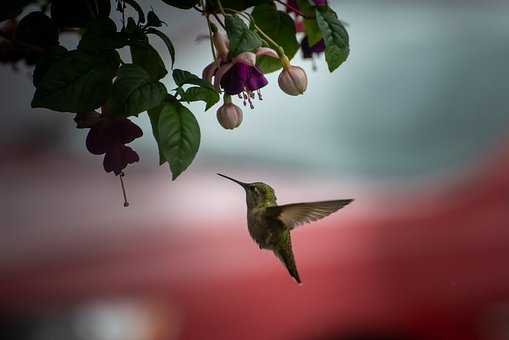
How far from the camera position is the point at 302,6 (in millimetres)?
527

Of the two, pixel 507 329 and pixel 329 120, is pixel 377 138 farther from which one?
pixel 507 329

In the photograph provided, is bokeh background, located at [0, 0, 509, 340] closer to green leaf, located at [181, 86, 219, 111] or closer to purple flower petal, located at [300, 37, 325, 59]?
purple flower petal, located at [300, 37, 325, 59]

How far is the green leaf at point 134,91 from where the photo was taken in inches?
16.6

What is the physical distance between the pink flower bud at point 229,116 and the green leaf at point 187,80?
0.05 m

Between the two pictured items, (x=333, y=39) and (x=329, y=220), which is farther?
(x=329, y=220)

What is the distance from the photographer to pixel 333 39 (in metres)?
0.48

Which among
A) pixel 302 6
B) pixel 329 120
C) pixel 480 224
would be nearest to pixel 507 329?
pixel 480 224

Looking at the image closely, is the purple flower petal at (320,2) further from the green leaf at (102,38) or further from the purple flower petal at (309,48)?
the green leaf at (102,38)

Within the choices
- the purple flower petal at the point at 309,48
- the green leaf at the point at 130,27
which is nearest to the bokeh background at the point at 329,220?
the purple flower petal at the point at 309,48

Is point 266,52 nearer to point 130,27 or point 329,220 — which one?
point 130,27

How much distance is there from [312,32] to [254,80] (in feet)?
0.31

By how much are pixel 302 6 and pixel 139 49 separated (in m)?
0.14

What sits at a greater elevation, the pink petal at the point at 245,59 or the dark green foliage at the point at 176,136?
the pink petal at the point at 245,59

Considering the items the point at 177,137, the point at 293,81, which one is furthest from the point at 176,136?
the point at 293,81
